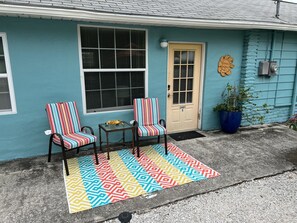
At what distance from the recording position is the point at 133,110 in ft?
13.8

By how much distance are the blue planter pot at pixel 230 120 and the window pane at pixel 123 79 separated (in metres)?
2.32

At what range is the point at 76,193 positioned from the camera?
2.61 meters

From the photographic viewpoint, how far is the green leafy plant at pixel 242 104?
4.89m

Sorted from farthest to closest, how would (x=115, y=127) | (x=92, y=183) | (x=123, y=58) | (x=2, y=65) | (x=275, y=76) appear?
(x=275, y=76) → (x=123, y=58) → (x=115, y=127) → (x=2, y=65) → (x=92, y=183)

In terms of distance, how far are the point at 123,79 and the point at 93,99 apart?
70 cm

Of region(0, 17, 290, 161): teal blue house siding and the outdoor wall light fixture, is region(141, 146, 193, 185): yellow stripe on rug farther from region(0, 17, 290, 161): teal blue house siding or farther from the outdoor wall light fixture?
the outdoor wall light fixture

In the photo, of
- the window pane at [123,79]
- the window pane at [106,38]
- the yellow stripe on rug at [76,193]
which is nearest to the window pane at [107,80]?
the window pane at [123,79]

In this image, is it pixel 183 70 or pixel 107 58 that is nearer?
pixel 107 58

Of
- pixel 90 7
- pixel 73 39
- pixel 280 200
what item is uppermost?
pixel 90 7

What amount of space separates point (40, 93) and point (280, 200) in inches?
150

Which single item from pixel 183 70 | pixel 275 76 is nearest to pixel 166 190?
pixel 183 70

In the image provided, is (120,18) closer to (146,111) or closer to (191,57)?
(146,111)

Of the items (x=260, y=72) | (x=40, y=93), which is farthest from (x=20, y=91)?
(x=260, y=72)

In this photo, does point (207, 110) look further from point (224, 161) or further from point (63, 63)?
point (63, 63)
